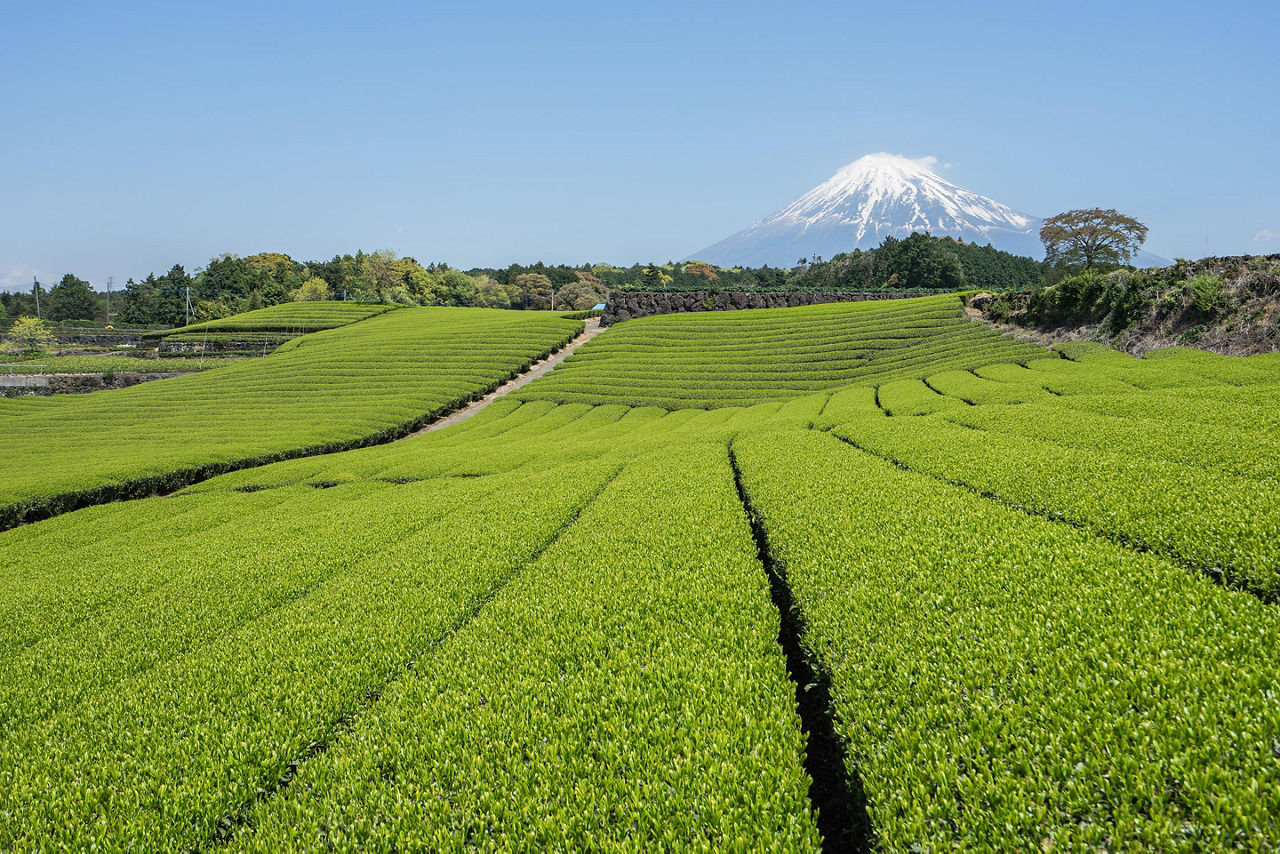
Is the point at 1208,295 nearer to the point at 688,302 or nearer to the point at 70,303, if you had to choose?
the point at 688,302

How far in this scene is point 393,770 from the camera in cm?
535

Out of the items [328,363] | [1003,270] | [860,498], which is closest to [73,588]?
[860,498]

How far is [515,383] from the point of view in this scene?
54188 millimetres

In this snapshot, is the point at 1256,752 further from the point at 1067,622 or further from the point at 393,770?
the point at 393,770

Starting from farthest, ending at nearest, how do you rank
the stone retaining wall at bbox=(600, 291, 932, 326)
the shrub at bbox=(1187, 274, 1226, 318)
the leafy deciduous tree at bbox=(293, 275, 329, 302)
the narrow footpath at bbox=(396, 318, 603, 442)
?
the leafy deciduous tree at bbox=(293, 275, 329, 302)
the stone retaining wall at bbox=(600, 291, 932, 326)
the narrow footpath at bbox=(396, 318, 603, 442)
the shrub at bbox=(1187, 274, 1226, 318)

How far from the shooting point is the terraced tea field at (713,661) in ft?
14.2

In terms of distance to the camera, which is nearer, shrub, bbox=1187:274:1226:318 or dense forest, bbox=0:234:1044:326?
shrub, bbox=1187:274:1226:318

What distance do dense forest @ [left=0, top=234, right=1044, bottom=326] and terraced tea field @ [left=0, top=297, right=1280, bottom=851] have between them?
65.9 metres

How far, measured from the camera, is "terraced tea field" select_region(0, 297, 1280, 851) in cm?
432

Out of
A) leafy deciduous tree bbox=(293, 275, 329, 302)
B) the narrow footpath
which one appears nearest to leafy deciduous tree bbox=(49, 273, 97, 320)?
leafy deciduous tree bbox=(293, 275, 329, 302)

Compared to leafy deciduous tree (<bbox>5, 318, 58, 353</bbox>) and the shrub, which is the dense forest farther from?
the shrub

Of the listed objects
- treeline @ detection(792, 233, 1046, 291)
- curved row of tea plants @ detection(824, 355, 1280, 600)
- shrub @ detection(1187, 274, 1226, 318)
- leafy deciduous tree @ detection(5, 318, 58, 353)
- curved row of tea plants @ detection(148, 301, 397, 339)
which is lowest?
curved row of tea plants @ detection(824, 355, 1280, 600)

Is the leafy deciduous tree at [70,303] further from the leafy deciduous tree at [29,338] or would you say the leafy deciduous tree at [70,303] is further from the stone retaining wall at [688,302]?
the stone retaining wall at [688,302]

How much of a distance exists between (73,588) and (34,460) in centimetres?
2638
